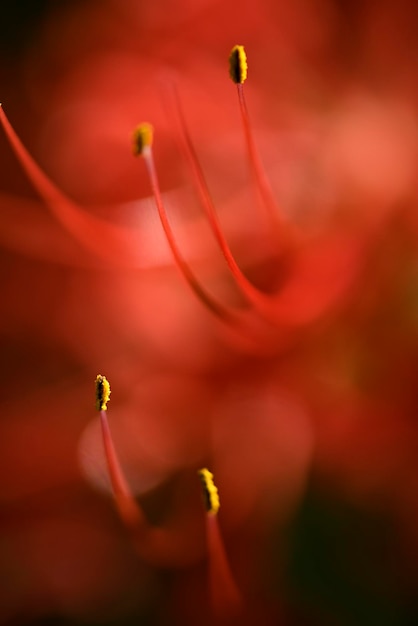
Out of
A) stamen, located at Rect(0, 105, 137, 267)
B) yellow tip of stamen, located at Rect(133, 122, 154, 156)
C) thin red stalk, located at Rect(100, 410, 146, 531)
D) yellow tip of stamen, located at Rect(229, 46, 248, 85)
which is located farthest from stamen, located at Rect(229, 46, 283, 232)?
thin red stalk, located at Rect(100, 410, 146, 531)

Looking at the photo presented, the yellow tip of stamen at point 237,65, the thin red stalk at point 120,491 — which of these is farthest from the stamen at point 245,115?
the thin red stalk at point 120,491

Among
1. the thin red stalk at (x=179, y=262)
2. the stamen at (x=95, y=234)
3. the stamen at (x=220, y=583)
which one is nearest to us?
the thin red stalk at (x=179, y=262)

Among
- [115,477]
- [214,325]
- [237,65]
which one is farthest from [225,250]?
[214,325]

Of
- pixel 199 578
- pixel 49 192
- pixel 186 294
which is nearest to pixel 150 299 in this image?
pixel 186 294

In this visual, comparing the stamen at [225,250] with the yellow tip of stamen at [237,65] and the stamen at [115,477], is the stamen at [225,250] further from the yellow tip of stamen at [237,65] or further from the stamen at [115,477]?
the stamen at [115,477]

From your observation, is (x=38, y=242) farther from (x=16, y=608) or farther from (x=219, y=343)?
(x=16, y=608)

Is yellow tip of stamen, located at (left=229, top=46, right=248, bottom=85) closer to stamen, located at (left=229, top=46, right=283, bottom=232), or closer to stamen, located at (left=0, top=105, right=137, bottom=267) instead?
stamen, located at (left=229, top=46, right=283, bottom=232)

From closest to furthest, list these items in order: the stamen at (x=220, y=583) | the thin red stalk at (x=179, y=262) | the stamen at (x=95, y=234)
Answer: the thin red stalk at (x=179, y=262) < the stamen at (x=220, y=583) < the stamen at (x=95, y=234)

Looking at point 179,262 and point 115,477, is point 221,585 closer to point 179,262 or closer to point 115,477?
point 115,477
